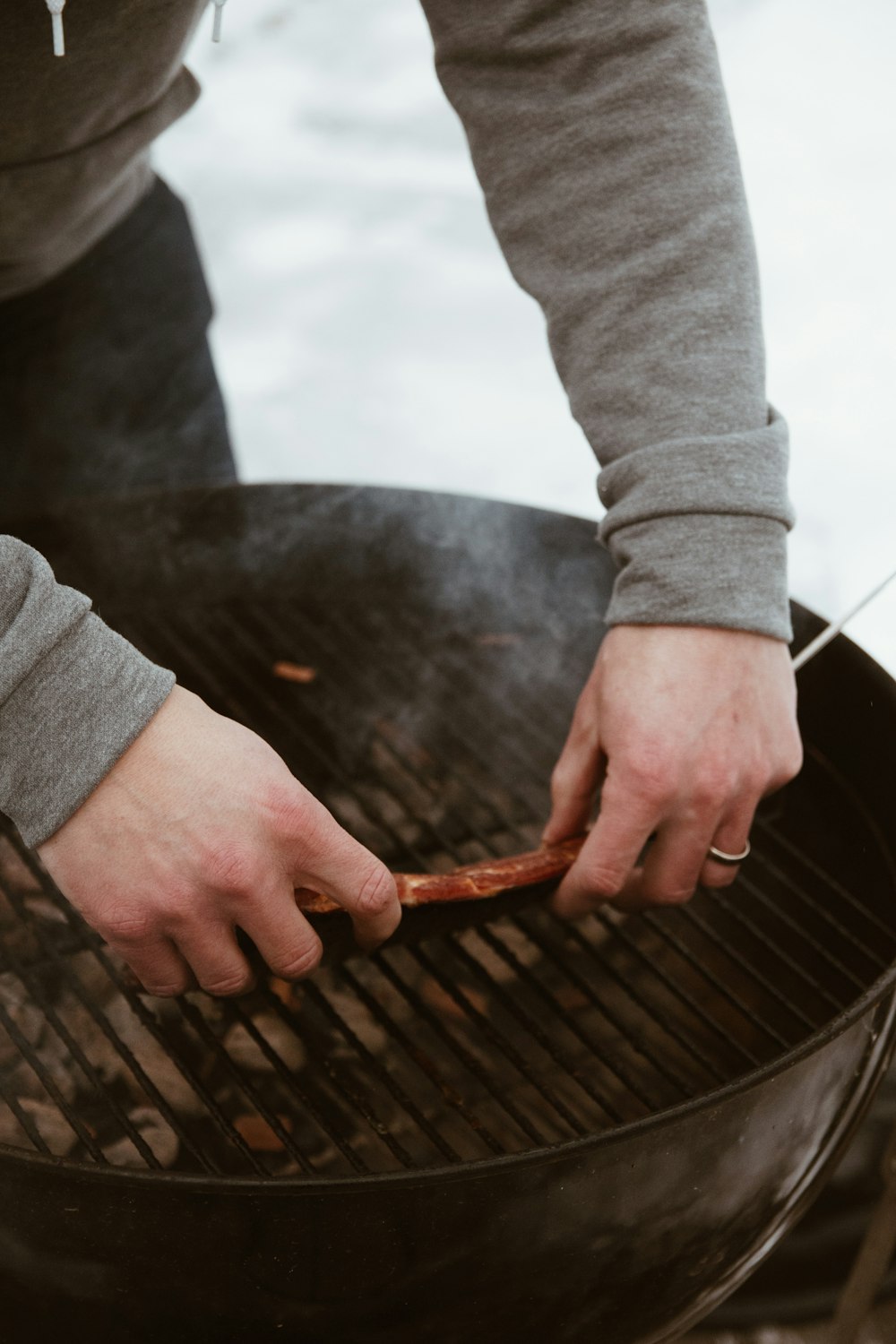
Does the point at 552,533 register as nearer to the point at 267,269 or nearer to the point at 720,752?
the point at 720,752

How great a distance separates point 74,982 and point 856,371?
2.65 m

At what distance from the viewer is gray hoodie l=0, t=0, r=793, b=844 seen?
3.03 feet

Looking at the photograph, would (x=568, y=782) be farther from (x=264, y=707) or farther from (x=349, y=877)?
(x=264, y=707)

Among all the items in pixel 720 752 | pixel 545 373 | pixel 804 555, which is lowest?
pixel 804 555

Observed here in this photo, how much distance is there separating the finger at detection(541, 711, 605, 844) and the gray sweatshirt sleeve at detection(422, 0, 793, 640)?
0.35ft

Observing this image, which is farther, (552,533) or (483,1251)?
(552,533)

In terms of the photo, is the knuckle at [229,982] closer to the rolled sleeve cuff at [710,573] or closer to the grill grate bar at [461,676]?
the rolled sleeve cuff at [710,573]

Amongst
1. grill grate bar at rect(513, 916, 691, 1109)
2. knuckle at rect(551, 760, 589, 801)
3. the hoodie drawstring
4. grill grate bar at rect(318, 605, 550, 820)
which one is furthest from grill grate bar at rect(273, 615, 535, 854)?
the hoodie drawstring

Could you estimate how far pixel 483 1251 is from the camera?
2.43ft

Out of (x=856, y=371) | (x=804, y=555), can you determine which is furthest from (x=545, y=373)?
(x=804, y=555)

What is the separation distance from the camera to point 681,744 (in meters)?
0.89

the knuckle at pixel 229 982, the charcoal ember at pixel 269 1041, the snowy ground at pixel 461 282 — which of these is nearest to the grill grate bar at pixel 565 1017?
the charcoal ember at pixel 269 1041

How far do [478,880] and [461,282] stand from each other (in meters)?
3.10

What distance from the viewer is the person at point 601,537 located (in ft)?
2.46
